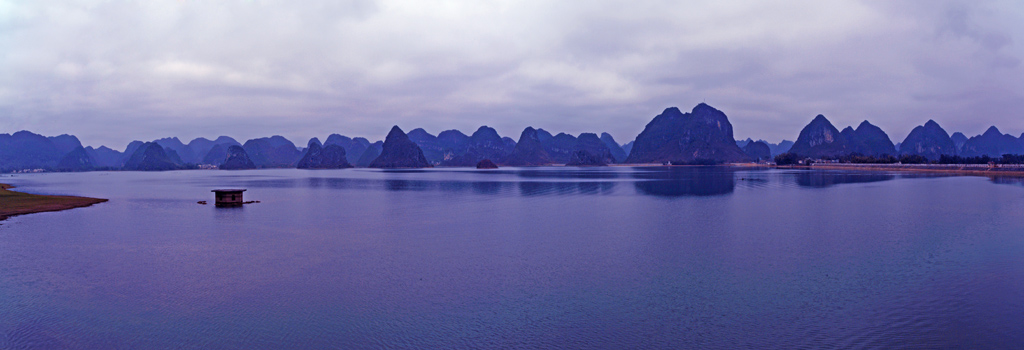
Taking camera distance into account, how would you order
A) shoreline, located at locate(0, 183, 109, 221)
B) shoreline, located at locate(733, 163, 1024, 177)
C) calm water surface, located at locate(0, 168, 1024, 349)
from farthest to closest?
shoreline, located at locate(733, 163, 1024, 177)
shoreline, located at locate(0, 183, 109, 221)
calm water surface, located at locate(0, 168, 1024, 349)

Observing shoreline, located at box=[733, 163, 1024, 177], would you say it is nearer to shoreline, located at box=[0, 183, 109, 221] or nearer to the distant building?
the distant building

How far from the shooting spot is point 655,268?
2131 centimetres

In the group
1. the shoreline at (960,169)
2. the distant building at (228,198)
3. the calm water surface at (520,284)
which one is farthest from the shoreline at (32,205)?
the shoreline at (960,169)

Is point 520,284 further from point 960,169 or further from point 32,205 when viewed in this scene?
point 960,169

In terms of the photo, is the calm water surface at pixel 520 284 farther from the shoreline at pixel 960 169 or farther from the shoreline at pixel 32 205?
the shoreline at pixel 960 169

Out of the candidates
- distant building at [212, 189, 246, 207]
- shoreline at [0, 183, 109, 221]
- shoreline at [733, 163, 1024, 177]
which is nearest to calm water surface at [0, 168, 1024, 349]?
shoreline at [0, 183, 109, 221]

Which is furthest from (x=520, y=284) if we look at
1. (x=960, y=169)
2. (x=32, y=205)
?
(x=960, y=169)

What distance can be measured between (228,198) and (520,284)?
45.9m

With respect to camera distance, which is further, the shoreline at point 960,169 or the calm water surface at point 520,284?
the shoreline at point 960,169

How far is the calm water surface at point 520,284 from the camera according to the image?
13.5 metres

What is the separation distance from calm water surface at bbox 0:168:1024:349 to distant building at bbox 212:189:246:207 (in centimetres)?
1653

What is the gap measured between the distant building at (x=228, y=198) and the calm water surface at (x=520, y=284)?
54.2ft

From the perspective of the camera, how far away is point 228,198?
54.2 metres

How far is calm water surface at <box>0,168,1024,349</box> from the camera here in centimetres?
1349
